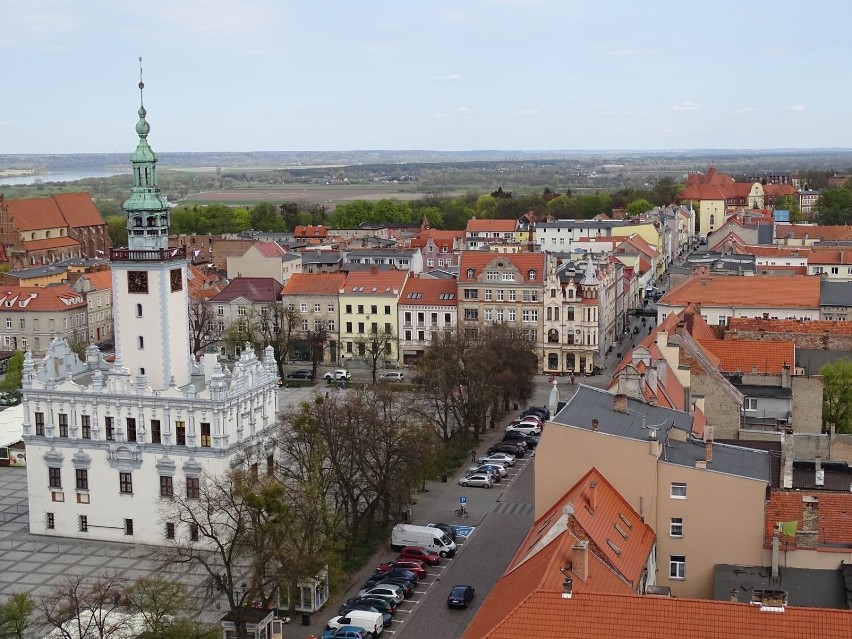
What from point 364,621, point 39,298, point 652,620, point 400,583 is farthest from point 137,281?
point 39,298

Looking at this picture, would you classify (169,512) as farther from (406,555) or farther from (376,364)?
(376,364)

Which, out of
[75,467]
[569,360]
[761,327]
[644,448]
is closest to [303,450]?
[75,467]

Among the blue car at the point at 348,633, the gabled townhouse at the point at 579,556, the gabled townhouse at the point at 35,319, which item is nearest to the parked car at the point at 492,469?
the gabled townhouse at the point at 579,556

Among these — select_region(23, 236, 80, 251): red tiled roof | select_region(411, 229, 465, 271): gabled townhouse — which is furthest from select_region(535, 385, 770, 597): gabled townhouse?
select_region(23, 236, 80, 251): red tiled roof

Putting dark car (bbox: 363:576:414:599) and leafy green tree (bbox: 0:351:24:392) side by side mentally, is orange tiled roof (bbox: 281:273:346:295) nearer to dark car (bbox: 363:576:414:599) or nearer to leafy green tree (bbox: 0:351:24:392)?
leafy green tree (bbox: 0:351:24:392)

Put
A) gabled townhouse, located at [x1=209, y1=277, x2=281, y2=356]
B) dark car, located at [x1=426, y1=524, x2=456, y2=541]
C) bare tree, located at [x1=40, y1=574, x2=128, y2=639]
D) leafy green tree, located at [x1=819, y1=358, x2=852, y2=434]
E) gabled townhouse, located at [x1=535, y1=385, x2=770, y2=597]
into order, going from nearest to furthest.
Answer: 1. bare tree, located at [x1=40, y1=574, x2=128, y2=639]
2. gabled townhouse, located at [x1=535, y1=385, x2=770, y2=597]
3. dark car, located at [x1=426, y1=524, x2=456, y2=541]
4. leafy green tree, located at [x1=819, y1=358, x2=852, y2=434]
5. gabled townhouse, located at [x1=209, y1=277, x2=281, y2=356]

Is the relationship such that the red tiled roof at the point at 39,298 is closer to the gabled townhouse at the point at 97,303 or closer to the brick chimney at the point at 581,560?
the gabled townhouse at the point at 97,303
